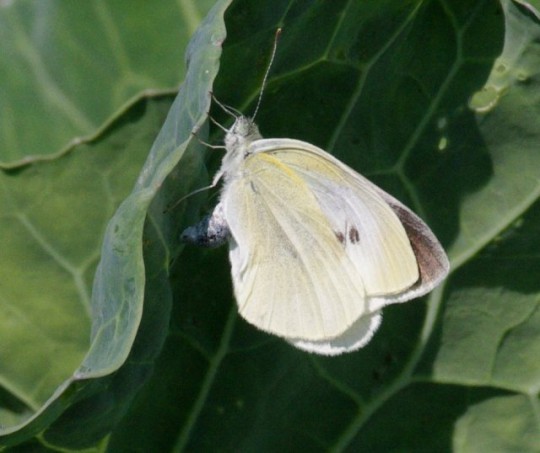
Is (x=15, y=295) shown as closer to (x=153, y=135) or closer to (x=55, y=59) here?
(x=153, y=135)

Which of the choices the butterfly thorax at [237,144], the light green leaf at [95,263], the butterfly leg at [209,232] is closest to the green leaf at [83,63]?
the light green leaf at [95,263]

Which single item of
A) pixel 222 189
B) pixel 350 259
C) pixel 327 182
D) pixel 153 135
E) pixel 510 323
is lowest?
pixel 510 323

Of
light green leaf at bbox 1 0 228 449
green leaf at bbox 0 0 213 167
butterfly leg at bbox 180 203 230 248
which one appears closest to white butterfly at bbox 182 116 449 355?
butterfly leg at bbox 180 203 230 248

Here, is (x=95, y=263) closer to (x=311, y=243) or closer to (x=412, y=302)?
(x=311, y=243)

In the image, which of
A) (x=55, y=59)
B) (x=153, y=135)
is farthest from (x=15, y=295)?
(x=55, y=59)

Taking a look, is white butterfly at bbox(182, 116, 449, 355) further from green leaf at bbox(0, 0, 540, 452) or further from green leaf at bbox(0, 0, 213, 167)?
green leaf at bbox(0, 0, 213, 167)

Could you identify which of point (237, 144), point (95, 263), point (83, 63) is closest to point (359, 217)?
point (237, 144)
